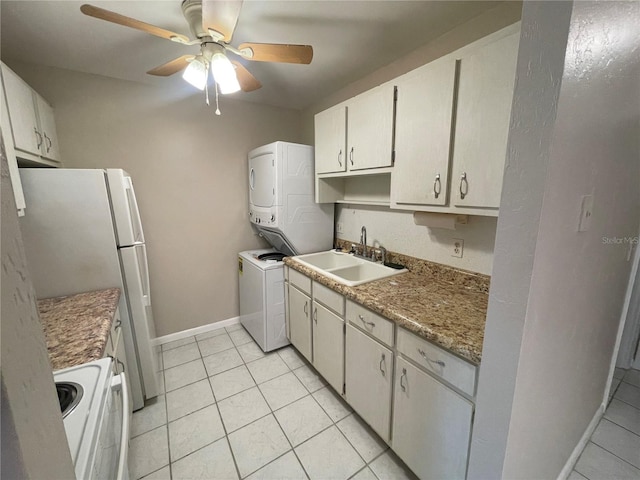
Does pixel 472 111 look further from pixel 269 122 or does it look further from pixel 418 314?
pixel 269 122

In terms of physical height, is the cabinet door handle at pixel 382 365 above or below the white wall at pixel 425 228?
below

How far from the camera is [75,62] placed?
1.85 metres

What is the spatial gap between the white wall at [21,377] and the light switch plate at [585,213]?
1324 mm

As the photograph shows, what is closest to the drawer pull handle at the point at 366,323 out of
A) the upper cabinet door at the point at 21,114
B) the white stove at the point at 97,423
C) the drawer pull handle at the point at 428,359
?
the drawer pull handle at the point at 428,359

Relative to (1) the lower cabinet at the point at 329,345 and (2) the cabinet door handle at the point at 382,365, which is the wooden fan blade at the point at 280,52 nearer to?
(1) the lower cabinet at the point at 329,345

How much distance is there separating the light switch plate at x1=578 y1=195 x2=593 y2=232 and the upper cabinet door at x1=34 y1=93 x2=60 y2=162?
9.09ft

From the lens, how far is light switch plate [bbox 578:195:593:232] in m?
0.87

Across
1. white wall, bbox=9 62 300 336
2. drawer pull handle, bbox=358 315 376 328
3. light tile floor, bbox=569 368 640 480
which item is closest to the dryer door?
white wall, bbox=9 62 300 336

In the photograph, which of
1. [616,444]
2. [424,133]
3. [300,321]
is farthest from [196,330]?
[616,444]

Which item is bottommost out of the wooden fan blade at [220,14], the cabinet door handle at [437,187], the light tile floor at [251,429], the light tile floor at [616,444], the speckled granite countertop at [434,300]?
the light tile floor at [251,429]

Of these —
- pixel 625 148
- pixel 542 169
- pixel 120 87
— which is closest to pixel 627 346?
pixel 625 148

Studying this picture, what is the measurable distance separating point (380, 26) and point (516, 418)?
1940 mm

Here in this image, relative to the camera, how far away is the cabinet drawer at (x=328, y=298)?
5.35 ft

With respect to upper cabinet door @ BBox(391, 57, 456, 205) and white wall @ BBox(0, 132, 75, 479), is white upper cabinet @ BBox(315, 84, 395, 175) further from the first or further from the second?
white wall @ BBox(0, 132, 75, 479)
